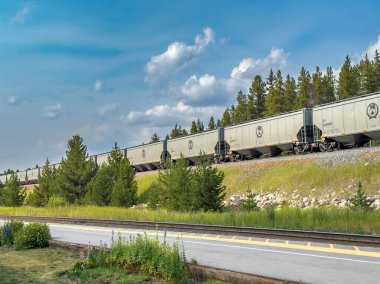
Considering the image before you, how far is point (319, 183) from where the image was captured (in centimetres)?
3047

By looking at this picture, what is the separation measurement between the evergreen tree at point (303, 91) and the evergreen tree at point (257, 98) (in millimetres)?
Answer: 7976

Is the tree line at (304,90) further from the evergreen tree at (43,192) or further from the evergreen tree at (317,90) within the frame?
the evergreen tree at (43,192)

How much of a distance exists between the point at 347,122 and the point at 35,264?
2568 cm

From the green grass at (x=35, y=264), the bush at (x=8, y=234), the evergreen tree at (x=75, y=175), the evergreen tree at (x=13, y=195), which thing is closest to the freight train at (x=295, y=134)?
the evergreen tree at (x=75, y=175)

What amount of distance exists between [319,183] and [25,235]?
70.7ft

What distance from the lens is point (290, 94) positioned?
74375 mm

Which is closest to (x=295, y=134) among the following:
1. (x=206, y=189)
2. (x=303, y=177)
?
(x=303, y=177)

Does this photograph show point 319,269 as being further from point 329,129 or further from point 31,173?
point 31,173

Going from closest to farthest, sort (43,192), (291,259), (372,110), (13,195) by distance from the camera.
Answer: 1. (291,259)
2. (372,110)
3. (43,192)
4. (13,195)

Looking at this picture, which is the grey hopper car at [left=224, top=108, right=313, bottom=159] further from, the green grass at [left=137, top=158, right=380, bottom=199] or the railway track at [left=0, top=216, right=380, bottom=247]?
the railway track at [left=0, top=216, right=380, bottom=247]

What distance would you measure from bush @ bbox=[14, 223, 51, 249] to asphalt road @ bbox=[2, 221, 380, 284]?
5.50 metres

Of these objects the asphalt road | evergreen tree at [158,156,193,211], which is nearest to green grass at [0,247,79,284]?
the asphalt road

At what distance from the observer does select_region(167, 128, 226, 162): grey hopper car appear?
4378 cm

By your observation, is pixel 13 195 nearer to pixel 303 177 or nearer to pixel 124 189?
pixel 124 189
